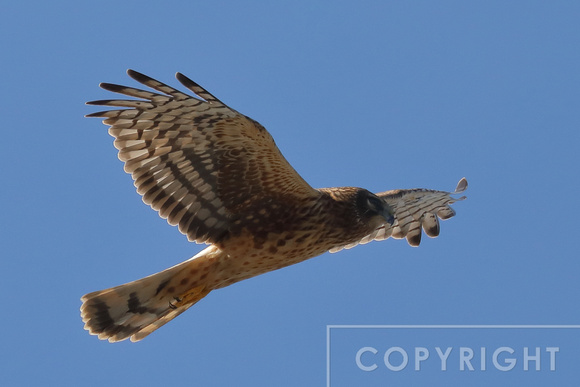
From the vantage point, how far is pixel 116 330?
370 inches

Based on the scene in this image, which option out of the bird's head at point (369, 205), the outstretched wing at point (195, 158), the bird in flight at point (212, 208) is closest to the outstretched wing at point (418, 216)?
the bird's head at point (369, 205)

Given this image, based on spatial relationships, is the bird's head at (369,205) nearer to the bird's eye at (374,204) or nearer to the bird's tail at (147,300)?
the bird's eye at (374,204)

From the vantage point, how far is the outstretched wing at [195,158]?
8672 mm

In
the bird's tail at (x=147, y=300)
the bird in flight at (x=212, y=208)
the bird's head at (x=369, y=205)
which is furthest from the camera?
the bird's head at (x=369, y=205)

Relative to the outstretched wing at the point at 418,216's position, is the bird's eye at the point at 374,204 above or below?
below

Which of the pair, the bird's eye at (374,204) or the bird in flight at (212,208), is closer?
the bird in flight at (212,208)

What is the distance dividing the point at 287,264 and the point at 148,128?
66.2 inches

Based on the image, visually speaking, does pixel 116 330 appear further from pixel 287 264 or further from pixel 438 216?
pixel 438 216

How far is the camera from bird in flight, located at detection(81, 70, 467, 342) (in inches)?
350

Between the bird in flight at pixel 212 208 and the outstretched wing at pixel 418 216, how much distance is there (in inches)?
59.7

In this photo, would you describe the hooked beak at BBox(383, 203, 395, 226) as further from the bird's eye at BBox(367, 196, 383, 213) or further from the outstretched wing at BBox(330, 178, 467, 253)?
the outstretched wing at BBox(330, 178, 467, 253)

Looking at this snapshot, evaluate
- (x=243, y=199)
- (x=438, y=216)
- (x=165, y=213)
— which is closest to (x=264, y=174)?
(x=243, y=199)

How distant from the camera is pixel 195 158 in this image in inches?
358

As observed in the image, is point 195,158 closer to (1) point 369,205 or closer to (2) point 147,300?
(2) point 147,300
